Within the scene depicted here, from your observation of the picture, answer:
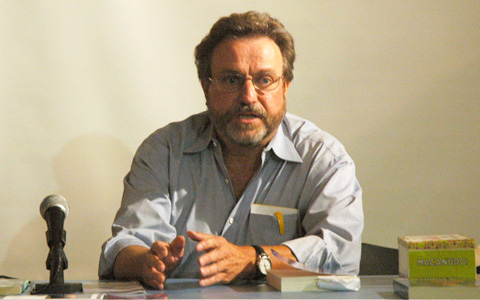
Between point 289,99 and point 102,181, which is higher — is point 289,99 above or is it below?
above

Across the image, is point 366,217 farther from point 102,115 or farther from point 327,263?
point 102,115

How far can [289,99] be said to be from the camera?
3127 mm

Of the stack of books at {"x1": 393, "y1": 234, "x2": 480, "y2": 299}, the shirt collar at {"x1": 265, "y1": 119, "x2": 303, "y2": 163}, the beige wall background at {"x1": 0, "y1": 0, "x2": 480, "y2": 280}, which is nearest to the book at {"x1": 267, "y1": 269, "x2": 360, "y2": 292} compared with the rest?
the stack of books at {"x1": 393, "y1": 234, "x2": 480, "y2": 299}

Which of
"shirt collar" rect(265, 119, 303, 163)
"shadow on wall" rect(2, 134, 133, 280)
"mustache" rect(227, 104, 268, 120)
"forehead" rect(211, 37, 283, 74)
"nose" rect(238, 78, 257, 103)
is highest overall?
"forehead" rect(211, 37, 283, 74)

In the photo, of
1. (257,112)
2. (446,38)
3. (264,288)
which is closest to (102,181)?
(257,112)

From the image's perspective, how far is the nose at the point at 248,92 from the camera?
2445 millimetres

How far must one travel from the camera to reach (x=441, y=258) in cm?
170

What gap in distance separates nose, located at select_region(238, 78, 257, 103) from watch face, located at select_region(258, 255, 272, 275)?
689mm

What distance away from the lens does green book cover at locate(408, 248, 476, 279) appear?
1695 mm

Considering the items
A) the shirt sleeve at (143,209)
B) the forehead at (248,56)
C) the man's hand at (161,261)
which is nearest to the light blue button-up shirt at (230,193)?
the shirt sleeve at (143,209)

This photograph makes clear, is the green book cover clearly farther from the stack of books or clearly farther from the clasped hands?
the clasped hands

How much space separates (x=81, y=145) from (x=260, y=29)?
1.03 meters

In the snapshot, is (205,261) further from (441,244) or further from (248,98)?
(248,98)

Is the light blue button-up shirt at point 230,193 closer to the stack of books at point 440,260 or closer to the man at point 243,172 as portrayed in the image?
the man at point 243,172
